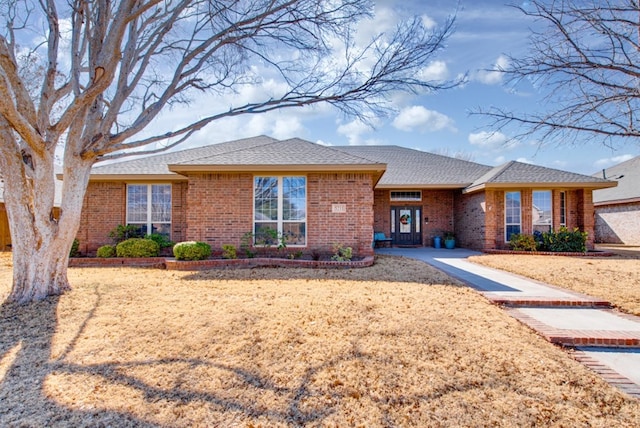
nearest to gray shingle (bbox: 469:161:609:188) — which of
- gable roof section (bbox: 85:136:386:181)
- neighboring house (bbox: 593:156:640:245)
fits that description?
gable roof section (bbox: 85:136:386:181)

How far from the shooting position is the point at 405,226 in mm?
16984

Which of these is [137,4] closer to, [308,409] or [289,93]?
[289,93]

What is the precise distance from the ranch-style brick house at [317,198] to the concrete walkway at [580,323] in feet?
14.7

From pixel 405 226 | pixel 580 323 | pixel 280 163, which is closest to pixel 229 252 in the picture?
pixel 280 163

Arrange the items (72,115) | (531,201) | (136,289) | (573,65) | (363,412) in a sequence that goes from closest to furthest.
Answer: (363,412), (573,65), (72,115), (136,289), (531,201)

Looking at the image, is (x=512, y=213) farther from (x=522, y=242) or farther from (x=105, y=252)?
(x=105, y=252)

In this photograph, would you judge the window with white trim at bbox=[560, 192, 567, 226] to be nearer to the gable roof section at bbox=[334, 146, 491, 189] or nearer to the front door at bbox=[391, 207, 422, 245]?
the gable roof section at bbox=[334, 146, 491, 189]

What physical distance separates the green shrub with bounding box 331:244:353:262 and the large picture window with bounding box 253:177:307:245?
1.12m

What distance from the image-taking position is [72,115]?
18.8 feet

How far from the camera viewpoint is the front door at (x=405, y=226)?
A: 1694 centimetres

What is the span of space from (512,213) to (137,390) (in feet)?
49.0

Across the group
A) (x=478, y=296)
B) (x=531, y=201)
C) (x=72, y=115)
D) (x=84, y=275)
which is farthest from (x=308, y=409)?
(x=531, y=201)

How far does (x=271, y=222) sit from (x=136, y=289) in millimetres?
4644

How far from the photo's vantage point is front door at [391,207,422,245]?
16936 mm
